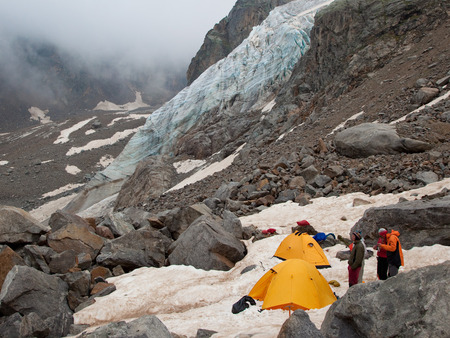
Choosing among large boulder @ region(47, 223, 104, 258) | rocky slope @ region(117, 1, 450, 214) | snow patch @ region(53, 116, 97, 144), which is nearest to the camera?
large boulder @ region(47, 223, 104, 258)

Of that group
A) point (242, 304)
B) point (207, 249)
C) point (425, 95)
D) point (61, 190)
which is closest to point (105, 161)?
point (61, 190)

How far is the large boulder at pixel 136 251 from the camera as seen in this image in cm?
1059

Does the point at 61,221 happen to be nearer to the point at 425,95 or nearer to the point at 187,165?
the point at 425,95

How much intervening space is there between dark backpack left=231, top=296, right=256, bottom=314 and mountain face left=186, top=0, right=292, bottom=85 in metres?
75.9

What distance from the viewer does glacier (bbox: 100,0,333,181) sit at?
42812 mm

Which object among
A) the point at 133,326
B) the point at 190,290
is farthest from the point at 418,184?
the point at 133,326

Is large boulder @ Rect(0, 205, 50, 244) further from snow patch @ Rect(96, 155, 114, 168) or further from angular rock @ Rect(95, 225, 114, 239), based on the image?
snow patch @ Rect(96, 155, 114, 168)

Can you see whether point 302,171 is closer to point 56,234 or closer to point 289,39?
point 56,234

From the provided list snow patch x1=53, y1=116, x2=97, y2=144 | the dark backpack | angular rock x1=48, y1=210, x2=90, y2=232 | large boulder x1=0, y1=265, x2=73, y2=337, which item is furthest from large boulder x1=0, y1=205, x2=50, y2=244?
snow patch x1=53, y1=116, x2=97, y2=144

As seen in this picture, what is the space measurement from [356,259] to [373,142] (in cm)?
1020

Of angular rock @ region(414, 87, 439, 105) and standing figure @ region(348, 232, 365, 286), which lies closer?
standing figure @ region(348, 232, 365, 286)

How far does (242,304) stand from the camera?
23.5 feet

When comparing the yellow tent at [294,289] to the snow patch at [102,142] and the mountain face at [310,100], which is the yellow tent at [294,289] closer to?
the mountain face at [310,100]

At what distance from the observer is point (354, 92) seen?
86.8ft
